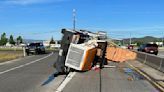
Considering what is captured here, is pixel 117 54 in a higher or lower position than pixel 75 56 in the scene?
lower

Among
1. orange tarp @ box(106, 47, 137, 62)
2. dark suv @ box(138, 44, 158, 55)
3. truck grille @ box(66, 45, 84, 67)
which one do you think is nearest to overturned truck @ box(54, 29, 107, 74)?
truck grille @ box(66, 45, 84, 67)

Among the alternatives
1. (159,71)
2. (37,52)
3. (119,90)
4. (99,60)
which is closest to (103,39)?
(99,60)

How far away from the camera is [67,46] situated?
2128 centimetres

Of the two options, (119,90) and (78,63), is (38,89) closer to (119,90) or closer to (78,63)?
(119,90)

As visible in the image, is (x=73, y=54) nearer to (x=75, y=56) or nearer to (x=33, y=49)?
(x=75, y=56)

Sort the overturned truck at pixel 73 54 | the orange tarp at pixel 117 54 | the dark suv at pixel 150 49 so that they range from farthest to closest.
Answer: the dark suv at pixel 150 49, the orange tarp at pixel 117 54, the overturned truck at pixel 73 54

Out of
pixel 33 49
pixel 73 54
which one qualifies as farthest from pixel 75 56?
pixel 33 49

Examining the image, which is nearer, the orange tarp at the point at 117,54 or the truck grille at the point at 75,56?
the truck grille at the point at 75,56

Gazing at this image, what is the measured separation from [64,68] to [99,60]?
538 centimetres

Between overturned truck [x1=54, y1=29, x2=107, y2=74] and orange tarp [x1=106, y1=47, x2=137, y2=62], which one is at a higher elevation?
overturned truck [x1=54, y1=29, x2=107, y2=74]

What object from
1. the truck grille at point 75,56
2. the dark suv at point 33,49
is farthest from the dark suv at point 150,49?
the truck grille at point 75,56

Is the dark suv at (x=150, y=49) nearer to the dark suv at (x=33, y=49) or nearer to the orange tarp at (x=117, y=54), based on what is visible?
the dark suv at (x=33, y=49)

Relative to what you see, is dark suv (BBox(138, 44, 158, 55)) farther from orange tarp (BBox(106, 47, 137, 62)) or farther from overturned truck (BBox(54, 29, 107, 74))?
overturned truck (BBox(54, 29, 107, 74))

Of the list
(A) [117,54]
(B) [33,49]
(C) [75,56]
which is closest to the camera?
(C) [75,56]
